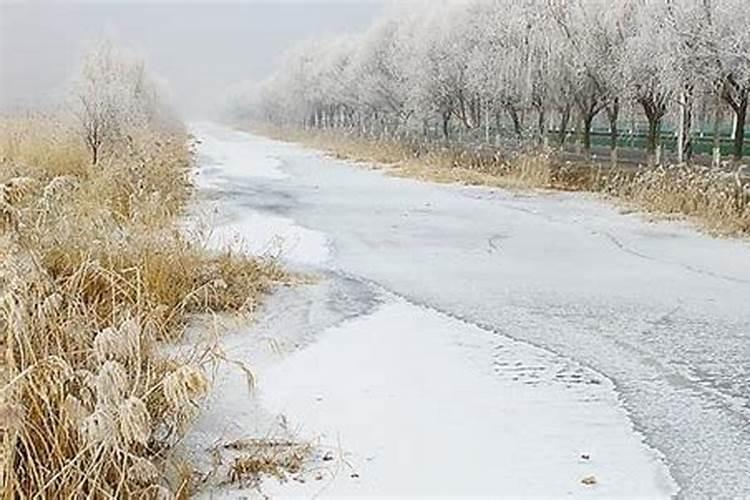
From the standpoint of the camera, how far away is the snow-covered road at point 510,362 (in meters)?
3.49

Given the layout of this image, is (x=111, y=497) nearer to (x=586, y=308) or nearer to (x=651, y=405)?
(x=651, y=405)

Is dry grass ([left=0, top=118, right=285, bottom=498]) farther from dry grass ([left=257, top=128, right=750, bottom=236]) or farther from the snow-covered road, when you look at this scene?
dry grass ([left=257, top=128, right=750, bottom=236])

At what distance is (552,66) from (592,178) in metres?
9.45

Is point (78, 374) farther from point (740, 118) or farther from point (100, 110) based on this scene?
point (740, 118)

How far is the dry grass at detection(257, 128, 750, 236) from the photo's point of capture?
1054cm

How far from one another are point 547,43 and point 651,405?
22494 millimetres

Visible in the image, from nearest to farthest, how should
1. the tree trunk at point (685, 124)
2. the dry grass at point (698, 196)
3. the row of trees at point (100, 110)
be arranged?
the dry grass at point (698, 196), the row of trees at point (100, 110), the tree trunk at point (685, 124)

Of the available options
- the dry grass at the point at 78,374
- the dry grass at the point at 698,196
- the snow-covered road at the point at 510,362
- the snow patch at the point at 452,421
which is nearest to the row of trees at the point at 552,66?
the dry grass at the point at 698,196

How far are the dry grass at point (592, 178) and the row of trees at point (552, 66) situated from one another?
1930 millimetres

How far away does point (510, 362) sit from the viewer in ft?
15.8

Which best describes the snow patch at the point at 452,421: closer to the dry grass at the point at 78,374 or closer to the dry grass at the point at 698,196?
the dry grass at the point at 78,374

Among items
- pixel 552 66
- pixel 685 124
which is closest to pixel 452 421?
pixel 685 124

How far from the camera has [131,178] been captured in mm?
9945

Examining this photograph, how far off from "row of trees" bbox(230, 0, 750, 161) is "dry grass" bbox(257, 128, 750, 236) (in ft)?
6.33
